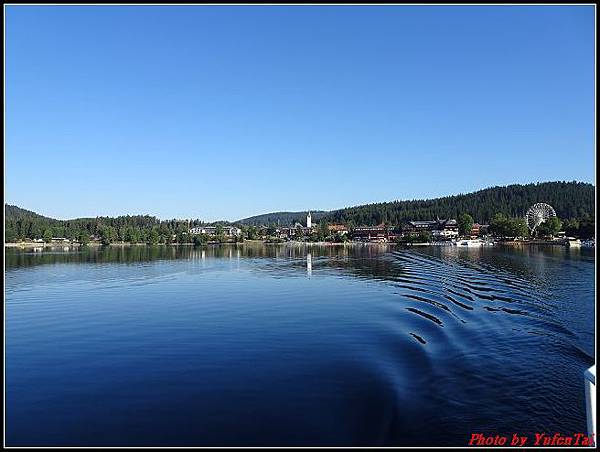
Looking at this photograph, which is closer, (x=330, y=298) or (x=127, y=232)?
(x=330, y=298)

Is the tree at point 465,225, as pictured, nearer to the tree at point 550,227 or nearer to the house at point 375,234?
the tree at point 550,227

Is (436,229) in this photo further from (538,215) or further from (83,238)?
(83,238)

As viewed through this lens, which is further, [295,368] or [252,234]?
[252,234]

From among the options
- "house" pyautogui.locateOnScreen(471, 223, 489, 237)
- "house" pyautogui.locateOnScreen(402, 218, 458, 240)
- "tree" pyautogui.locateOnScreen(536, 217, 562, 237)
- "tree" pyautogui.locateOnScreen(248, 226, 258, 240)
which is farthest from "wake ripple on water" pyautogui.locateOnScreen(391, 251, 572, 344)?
"tree" pyautogui.locateOnScreen(248, 226, 258, 240)

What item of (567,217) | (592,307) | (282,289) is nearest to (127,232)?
(282,289)

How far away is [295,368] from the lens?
13352 millimetres

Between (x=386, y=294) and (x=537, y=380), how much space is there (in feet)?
56.0

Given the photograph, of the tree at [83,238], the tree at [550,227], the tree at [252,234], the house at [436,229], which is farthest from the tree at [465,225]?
the tree at [83,238]

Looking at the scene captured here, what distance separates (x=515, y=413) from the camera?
9938 mm

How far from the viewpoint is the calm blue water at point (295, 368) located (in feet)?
30.8

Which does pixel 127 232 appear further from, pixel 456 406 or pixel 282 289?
pixel 456 406

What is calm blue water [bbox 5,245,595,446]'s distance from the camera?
9383mm

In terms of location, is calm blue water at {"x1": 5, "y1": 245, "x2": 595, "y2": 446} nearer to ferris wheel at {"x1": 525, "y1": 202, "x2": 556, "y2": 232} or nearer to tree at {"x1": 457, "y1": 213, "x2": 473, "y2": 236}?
ferris wheel at {"x1": 525, "y1": 202, "x2": 556, "y2": 232}

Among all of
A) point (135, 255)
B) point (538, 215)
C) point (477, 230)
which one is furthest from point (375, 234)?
point (135, 255)
